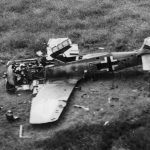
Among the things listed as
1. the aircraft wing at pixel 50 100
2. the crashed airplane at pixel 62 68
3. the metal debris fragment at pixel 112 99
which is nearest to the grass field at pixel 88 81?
the metal debris fragment at pixel 112 99

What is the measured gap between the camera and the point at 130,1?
2595 cm

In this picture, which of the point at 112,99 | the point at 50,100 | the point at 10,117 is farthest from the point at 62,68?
the point at 10,117

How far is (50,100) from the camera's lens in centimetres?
1547

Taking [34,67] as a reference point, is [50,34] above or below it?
above

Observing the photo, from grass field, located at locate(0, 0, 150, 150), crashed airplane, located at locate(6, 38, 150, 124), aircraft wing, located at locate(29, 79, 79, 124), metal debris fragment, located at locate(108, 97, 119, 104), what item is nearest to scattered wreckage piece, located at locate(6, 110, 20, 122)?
grass field, located at locate(0, 0, 150, 150)

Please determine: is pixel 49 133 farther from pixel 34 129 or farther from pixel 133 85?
pixel 133 85

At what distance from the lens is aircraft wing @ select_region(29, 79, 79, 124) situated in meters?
14.5

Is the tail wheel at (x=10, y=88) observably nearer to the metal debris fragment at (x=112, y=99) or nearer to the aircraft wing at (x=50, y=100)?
the aircraft wing at (x=50, y=100)

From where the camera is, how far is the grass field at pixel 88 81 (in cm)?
1367

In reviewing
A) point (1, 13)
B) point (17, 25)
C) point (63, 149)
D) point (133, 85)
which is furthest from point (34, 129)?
point (1, 13)

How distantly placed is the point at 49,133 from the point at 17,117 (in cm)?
194

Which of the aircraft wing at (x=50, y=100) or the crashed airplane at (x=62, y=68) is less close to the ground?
the crashed airplane at (x=62, y=68)

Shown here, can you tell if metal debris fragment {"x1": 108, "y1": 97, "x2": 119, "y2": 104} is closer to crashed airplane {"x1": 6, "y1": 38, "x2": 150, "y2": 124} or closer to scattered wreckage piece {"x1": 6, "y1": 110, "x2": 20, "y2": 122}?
crashed airplane {"x1": 6, "y1": 38, "x2": 150, "y2": 124}

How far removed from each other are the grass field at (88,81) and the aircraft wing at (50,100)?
16.6 inches
